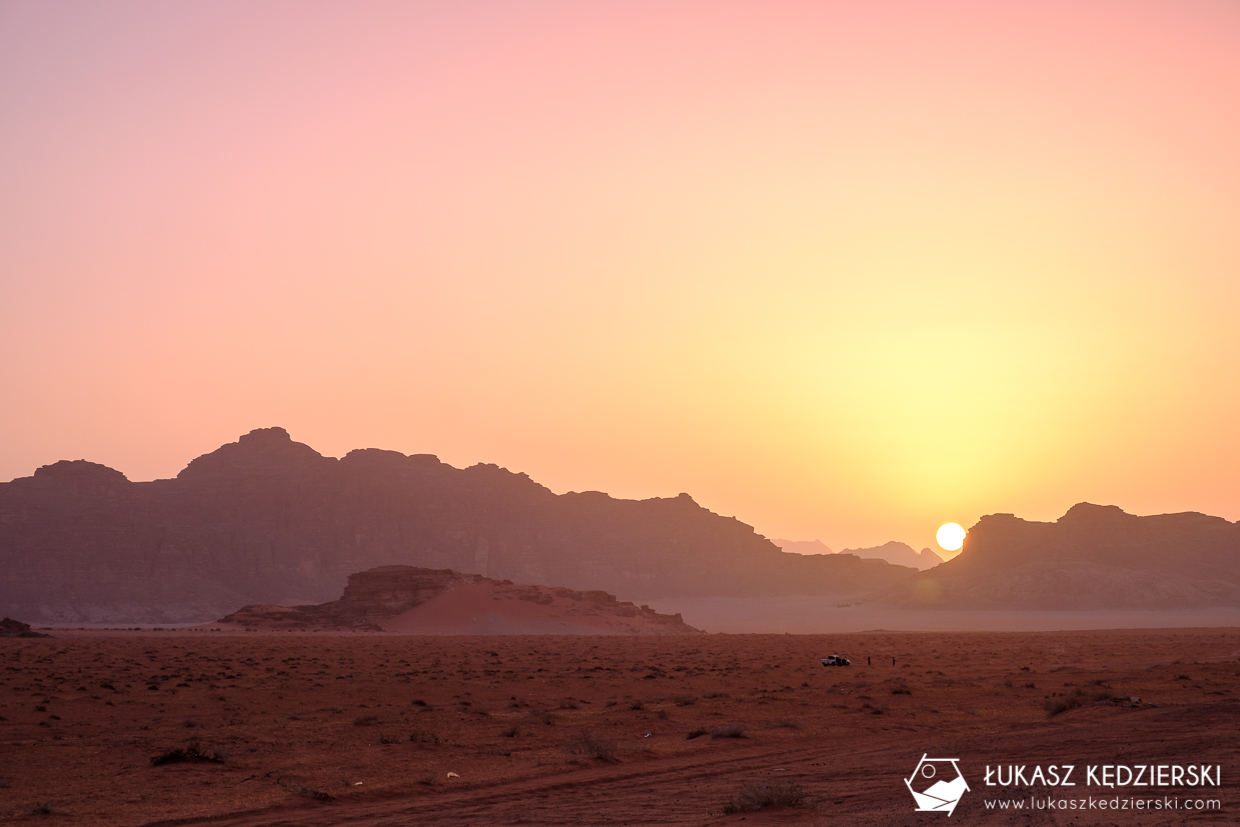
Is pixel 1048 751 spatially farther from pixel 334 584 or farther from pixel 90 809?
pixel 334 584

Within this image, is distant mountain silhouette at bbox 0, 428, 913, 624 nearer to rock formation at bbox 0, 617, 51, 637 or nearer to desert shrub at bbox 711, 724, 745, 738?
rock formation at bbox 0, 617, 51, 637

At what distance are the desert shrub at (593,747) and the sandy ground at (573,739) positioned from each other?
53 millimetres

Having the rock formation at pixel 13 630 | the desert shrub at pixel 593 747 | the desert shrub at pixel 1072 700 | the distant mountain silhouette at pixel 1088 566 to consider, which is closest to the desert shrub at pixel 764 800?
the desert shrub at pixel 593 747

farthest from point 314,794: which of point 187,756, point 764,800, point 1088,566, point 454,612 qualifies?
point 1088,566

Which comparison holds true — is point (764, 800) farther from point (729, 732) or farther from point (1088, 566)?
point (1088, 566)

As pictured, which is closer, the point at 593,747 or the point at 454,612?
the point at 593,747

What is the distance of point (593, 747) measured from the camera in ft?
56.5

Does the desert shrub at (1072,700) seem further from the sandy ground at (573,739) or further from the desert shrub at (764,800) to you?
the desert shrub at (764,800)

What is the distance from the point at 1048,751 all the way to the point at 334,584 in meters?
164

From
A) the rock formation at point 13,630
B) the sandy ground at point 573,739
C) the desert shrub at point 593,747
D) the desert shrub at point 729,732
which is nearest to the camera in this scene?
the sandy ground at point 573,739

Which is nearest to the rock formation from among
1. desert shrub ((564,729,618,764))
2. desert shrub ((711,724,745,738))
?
desert shrub ((564,729,618,764))

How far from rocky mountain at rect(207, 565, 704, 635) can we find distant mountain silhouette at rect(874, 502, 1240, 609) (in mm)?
70557

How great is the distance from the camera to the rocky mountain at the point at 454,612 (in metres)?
89.8

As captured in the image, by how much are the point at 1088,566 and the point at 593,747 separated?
496 ft
